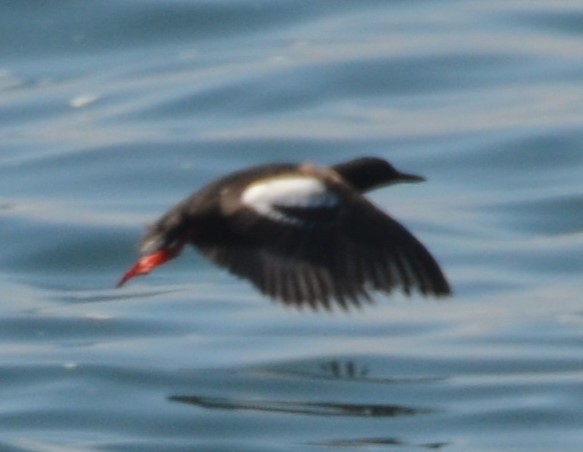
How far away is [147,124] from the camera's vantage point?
18094mm

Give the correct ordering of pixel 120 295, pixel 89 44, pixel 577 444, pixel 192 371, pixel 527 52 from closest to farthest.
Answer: pixel 577 444, pixel 192 371, pixel 120 295, pixel 527 52, pixel 89 44

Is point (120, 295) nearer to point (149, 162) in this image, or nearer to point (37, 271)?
point (37, 271)

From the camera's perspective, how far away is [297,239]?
7.02m

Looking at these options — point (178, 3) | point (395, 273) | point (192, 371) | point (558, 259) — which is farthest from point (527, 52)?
point (395, 273)

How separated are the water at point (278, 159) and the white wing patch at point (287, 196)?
3172mm

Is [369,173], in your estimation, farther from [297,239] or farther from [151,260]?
[151,260]

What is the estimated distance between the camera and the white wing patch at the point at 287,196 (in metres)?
6.88

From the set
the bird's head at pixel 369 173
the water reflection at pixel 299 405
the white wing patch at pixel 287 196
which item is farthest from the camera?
the water reflection at pixel 299 405

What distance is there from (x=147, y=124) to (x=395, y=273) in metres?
11.3

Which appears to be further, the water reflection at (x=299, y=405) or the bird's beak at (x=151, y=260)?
the water reflection at (x=299, y=405)

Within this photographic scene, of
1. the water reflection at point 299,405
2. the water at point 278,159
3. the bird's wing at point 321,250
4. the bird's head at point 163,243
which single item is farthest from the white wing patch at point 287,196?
the water reflection at point 299,405

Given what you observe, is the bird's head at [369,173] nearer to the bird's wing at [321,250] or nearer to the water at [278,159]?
the bird's wing at [321,250]

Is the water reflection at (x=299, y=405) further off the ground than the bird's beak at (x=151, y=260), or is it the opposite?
the bird's beak at (x=151, y=260)

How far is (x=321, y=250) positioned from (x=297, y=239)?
0.08 m
